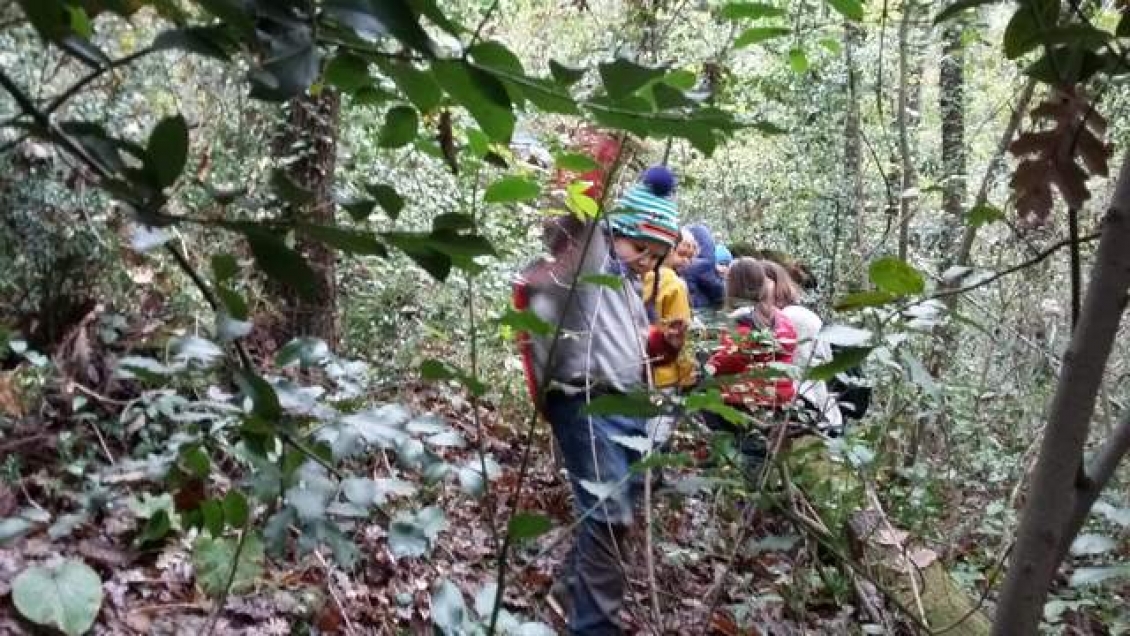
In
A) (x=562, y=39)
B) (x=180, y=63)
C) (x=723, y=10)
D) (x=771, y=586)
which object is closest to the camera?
(x=723, y=10)

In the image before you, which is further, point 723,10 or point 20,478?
point 20,478

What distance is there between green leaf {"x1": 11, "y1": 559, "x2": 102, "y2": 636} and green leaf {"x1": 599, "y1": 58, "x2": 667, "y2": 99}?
2.67m

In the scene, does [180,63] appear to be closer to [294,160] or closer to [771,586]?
[294,160]

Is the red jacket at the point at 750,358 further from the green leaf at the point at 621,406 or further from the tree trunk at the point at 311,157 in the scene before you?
the tree trunk at the point at 311,157

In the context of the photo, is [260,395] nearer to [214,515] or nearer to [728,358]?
[214,515]

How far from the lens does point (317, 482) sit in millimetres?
1304

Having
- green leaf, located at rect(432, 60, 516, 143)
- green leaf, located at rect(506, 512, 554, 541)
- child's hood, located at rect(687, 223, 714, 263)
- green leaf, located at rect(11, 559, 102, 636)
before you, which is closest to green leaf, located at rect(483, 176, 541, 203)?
green leaf, located at rect(506, 512, 554, 541)

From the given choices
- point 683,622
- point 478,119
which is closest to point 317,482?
point 478,119

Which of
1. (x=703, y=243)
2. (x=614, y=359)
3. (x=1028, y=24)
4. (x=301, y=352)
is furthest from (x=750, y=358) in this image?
(x=703, y=243)

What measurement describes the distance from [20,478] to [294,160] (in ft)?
7.37

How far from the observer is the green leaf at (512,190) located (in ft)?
4.71

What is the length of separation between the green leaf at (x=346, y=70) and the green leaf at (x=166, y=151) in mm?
186

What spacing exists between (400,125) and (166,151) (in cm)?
38

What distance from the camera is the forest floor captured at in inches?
127
